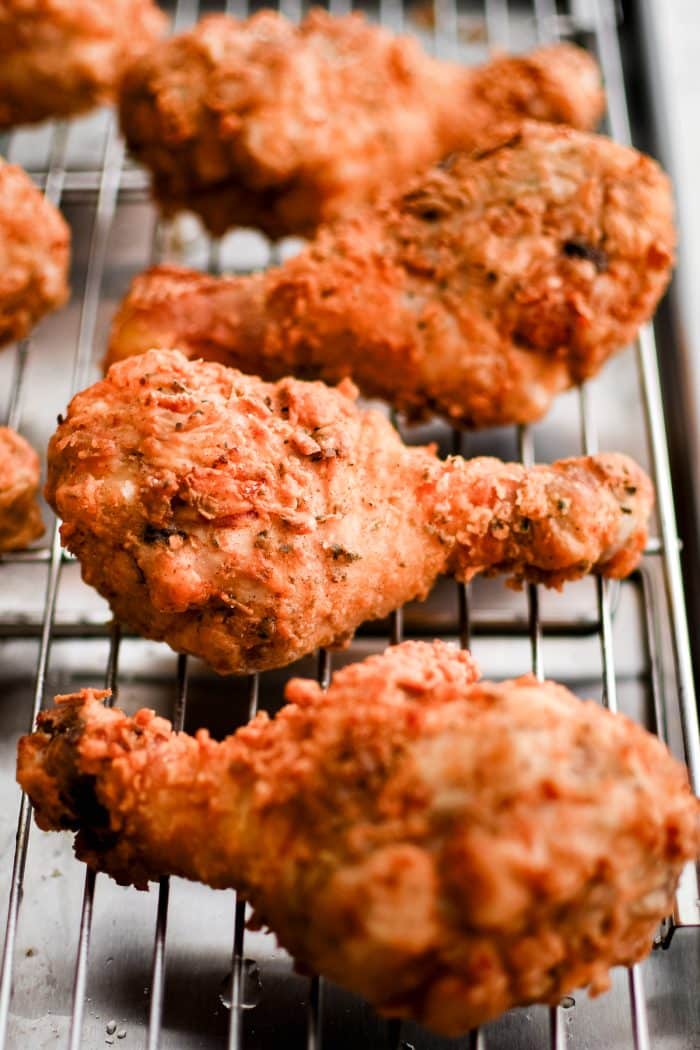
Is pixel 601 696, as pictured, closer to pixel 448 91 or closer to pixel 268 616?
pixel 268 616

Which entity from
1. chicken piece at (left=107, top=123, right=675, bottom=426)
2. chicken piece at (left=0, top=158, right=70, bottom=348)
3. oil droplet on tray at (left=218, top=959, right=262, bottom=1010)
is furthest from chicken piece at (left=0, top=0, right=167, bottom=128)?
oil droplet on tray at (left=218, top=959, right=262, bottom=1010)

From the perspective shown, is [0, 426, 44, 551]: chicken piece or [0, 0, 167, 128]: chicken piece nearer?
[0, 426, 44, 551]: chicken piece

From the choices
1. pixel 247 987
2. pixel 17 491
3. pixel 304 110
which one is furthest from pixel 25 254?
pixel 247 987

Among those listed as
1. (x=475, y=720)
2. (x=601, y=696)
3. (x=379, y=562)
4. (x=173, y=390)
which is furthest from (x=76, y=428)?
(x=601, y=696)

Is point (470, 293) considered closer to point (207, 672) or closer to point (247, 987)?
point (207, 672)

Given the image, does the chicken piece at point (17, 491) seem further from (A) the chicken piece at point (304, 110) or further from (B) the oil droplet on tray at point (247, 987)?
(B) the oil droplet on tray at point (247, 987)

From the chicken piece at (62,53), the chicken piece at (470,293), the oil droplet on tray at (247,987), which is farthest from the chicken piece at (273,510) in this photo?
the chicken piece at (62,53)

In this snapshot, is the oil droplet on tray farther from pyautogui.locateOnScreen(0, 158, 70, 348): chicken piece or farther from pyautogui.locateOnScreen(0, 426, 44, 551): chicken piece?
pyautogui.locateOnScreen(0, 158, 70, 348): chicken piece
